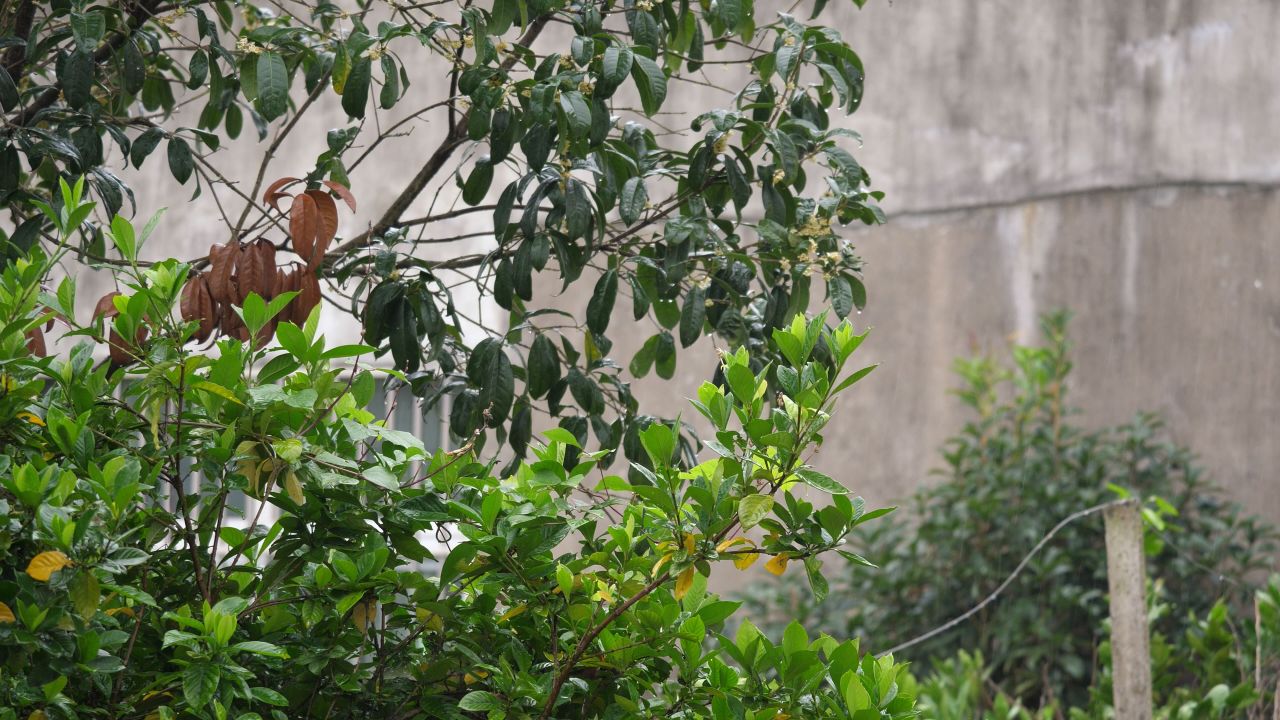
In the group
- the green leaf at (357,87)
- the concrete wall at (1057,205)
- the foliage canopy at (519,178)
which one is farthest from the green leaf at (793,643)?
the concrete wall at (1057,205)

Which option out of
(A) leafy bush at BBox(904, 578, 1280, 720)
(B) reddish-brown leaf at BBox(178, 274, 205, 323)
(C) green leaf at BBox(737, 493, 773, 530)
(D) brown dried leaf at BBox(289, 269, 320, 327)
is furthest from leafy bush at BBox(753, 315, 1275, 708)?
(C) green leaf at BBox(737, 493, 773, 530)

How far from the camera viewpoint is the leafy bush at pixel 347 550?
64.7 inches

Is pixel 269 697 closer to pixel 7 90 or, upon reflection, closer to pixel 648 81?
pixel 648 81

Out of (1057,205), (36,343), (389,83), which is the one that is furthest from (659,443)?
Answer: (1057,205)

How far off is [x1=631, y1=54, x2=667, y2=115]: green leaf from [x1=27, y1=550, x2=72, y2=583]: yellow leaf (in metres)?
1.60

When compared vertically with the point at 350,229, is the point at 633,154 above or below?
below

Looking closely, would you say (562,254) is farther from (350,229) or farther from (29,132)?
(350,229)

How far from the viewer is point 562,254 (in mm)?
3006

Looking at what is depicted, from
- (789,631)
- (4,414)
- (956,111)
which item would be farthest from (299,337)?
(956,111)

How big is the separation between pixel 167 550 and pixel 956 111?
6.32 meters

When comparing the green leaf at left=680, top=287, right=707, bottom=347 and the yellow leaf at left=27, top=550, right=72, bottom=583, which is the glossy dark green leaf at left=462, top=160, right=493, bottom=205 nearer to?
the green leaf at left=680, top=287, right=707, bottom=347

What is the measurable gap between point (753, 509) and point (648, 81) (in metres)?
1.41

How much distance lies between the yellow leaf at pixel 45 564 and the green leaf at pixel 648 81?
1599 millimetres

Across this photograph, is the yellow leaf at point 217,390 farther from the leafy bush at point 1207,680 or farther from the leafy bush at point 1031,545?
the leafy bush at point 1031,545
